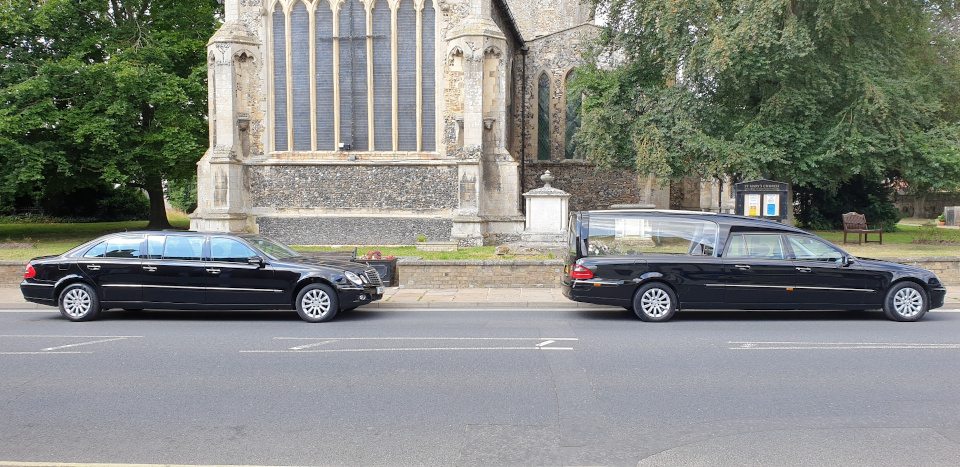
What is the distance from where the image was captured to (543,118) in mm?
28969

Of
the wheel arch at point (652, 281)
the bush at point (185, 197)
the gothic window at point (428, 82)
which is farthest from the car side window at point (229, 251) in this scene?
the bush at point (185, 197)

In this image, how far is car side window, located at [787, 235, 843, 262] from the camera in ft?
34.0

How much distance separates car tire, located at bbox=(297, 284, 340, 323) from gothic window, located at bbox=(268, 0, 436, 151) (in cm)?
1187

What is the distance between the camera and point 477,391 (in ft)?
20.2

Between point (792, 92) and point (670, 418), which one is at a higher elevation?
point (792, 92)

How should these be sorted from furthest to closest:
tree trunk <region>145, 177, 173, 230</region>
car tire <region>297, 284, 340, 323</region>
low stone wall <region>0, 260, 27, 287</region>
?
tree trunk <region>145, 177, 173, 230</region> < low stone wall <region>0, 260, 27, 287</region> < car tire <region>297, 284, 340, 323</region>

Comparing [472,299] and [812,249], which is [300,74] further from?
[812,249]

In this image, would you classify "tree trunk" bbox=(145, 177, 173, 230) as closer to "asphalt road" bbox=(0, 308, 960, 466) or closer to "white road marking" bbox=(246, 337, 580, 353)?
"asphalt road" bbox=(0, 308, 960, 466)

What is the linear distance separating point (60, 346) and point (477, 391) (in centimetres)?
567

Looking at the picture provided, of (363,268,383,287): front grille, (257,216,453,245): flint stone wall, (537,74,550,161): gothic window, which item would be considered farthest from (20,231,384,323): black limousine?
(537,74,550,161): gothic window

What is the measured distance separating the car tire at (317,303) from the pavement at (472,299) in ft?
6.35

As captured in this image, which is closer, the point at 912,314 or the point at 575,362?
the point at 575,362

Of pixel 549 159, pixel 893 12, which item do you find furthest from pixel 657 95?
pixel 549 159

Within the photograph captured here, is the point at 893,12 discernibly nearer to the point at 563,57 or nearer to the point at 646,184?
the point at 646,184
